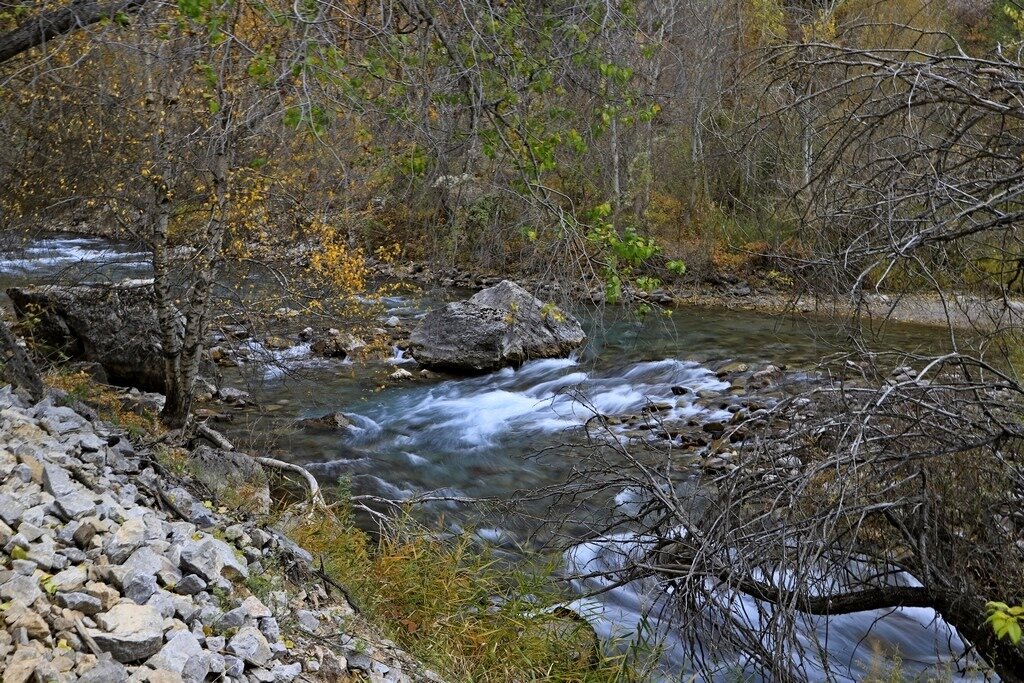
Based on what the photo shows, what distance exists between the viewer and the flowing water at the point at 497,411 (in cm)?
609

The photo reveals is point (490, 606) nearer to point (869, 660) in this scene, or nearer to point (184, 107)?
point (869, 660)

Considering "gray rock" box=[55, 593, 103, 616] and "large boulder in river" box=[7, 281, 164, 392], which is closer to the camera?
"gray rock" box=[55, 593, 103, 616]

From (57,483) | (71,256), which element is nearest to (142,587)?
(57,483)

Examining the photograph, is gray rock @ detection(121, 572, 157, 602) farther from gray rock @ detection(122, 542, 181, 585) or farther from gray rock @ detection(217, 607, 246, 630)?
gray rock @ detection(217, 607, 246, 630)

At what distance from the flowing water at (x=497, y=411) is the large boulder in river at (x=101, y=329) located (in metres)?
0.38

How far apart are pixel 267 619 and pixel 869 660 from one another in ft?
13.3

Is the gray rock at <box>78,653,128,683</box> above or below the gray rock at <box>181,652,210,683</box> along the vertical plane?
above

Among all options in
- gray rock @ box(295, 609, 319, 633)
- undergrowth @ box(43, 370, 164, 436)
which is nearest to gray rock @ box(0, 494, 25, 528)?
gray rock @ box(295, 609, 319, 633)

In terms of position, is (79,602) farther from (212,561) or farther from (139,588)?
(212,561)

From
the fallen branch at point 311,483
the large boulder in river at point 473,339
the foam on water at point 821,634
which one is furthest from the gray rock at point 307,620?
the large boulder in river at point 473,339

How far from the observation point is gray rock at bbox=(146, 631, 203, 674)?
3.12 m

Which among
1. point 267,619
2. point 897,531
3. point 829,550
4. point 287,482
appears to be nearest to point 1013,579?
point 897,531

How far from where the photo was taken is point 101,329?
10422 millimetres

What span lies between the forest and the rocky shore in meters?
0.18
